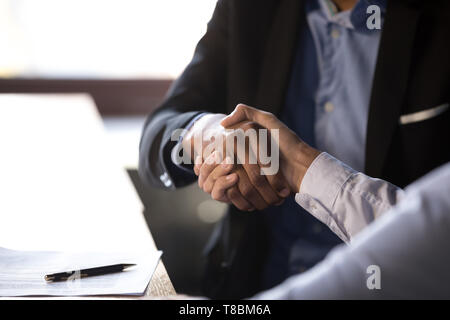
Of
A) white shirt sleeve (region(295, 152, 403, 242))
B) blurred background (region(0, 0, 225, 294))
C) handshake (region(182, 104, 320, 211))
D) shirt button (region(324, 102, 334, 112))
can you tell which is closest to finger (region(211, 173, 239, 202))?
handshake (region(182, 104, 320, 211))

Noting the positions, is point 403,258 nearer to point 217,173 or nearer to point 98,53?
point 217,173

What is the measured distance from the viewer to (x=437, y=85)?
64 centimetres

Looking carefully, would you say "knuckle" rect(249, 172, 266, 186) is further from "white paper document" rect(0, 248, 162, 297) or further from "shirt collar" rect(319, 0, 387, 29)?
"shirt collar" rect(319, 0, 387, 29)

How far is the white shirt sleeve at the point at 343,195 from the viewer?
44cm

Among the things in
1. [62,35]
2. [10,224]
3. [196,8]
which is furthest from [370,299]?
[62,35]

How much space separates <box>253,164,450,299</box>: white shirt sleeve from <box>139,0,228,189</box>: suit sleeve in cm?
53

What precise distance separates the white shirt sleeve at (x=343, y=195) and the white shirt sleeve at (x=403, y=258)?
6.0 inches

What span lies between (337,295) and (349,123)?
479 mm

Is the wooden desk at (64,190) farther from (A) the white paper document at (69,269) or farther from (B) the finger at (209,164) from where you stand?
(B) the finger at (209,164)

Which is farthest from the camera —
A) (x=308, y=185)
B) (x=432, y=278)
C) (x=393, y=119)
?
(x=393, y=119)

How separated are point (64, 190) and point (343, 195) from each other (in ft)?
1.73

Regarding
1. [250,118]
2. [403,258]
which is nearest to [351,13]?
[250,118]
